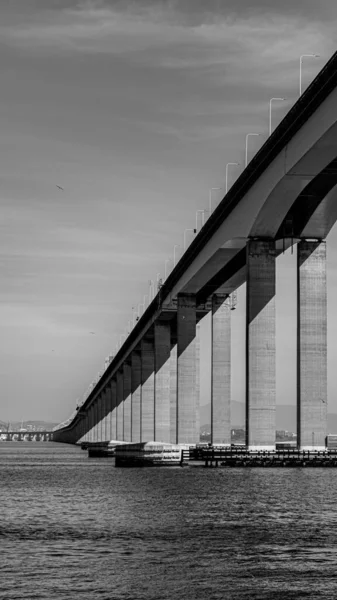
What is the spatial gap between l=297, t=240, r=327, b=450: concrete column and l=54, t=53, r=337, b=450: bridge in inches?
3.0

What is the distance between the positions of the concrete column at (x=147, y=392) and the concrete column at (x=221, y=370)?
1640 inches

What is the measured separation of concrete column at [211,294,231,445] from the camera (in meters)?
120

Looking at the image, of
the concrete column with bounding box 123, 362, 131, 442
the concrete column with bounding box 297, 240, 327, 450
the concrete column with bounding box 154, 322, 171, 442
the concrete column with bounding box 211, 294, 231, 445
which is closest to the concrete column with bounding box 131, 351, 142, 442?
the concrete column with bounding box 123, 362, 131, 442

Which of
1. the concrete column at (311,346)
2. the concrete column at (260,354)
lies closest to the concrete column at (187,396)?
the concrete column at (260,354)

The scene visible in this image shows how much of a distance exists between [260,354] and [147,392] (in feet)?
266

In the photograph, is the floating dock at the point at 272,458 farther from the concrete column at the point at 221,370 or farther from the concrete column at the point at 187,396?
the concrete column at the point at 187,396

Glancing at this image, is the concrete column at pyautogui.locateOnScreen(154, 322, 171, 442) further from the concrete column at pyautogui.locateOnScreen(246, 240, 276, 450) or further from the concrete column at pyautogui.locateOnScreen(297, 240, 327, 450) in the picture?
the concrete column at pyautogui.locateOnScreen(297, 240, 327, 450)

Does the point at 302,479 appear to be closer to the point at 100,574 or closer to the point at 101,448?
the point at 100,574

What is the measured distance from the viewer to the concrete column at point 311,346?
8825 cm

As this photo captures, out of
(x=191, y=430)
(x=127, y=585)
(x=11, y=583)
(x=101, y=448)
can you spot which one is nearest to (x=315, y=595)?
(x=127, y=585)

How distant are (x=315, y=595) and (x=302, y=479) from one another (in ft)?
140

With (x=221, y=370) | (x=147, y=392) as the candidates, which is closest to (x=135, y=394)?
(x=147, y=392)

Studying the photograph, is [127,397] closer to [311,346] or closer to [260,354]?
[260,354]

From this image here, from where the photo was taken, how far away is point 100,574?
30766mm
